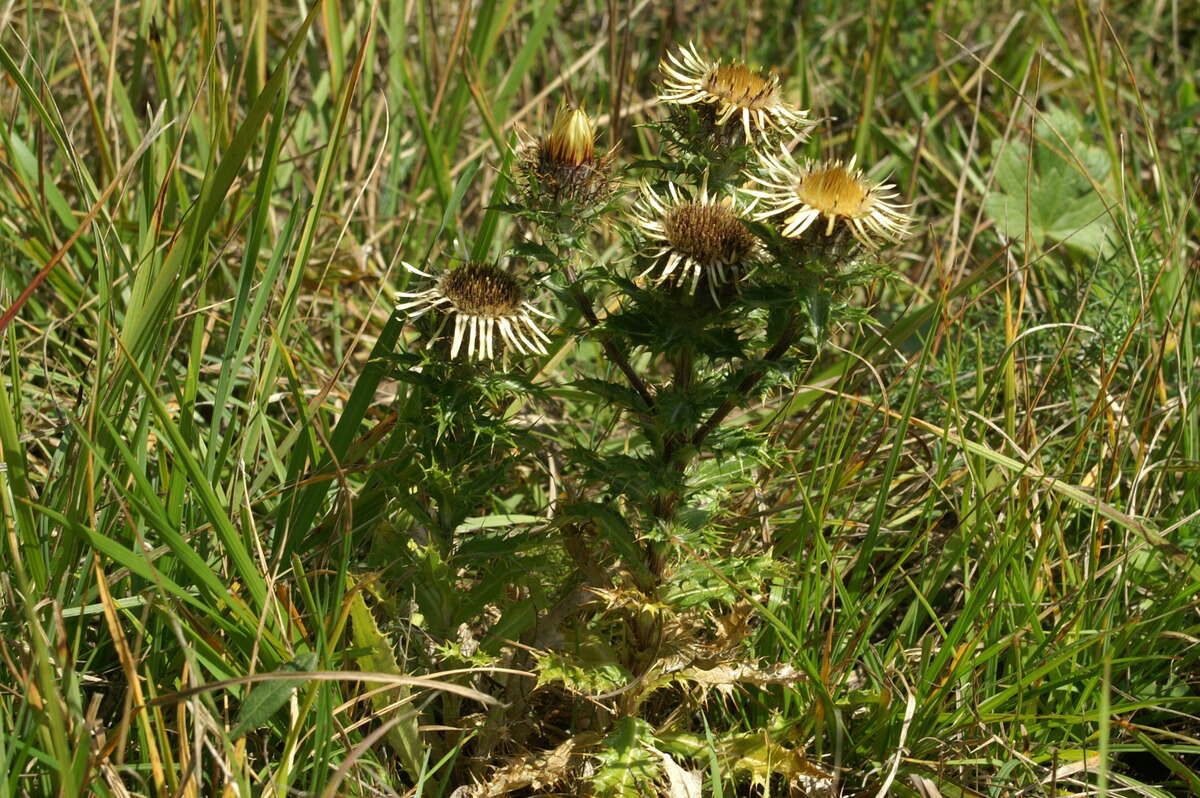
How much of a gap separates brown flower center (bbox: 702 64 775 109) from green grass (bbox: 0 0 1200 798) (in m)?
0.33

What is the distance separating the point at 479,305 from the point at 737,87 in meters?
0.47

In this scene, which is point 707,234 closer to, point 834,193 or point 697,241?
point 697,241

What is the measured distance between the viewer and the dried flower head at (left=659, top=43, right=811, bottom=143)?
4.89 feet

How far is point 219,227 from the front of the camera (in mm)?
2617

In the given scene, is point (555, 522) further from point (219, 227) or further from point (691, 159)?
point (219, 227)

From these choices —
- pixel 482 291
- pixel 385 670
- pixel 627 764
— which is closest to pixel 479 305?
pixel 482 291

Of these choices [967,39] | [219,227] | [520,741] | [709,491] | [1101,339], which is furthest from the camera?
[967,39]

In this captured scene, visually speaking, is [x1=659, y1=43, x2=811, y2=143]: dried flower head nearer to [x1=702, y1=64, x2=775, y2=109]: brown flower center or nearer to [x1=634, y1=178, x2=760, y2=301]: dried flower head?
[x1=702, y1=64, x2=775, y2=109]: brown flower center

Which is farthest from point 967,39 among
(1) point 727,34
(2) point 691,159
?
(2) point 691,159

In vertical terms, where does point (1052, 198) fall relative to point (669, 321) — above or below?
above

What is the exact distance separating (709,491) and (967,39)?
2.58m

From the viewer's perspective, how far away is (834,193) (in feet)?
4.33

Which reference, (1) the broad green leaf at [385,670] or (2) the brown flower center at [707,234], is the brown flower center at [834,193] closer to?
(2) the brown flower center at [707,234]

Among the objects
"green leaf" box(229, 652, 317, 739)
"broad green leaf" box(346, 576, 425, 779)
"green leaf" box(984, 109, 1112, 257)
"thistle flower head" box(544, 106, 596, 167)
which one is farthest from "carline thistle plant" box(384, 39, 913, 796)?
"green leaf" box(984, 109, 1112, 257)
